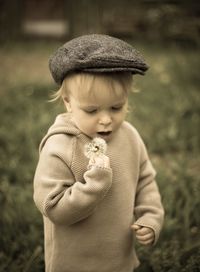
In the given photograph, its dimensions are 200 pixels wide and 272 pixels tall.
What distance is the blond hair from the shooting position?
1.64 m

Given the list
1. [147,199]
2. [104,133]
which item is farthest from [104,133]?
[147,199]

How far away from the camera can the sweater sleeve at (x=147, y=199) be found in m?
1.99

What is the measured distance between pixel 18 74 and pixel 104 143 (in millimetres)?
5328

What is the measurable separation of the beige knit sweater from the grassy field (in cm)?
63

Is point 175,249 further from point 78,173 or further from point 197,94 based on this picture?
point 197,94

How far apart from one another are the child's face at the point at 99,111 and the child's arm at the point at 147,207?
0.35 m

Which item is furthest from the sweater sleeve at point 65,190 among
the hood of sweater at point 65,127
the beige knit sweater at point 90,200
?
the hood of sweater at point 65,127

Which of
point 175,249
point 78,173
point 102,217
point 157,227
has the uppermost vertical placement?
point 78,173

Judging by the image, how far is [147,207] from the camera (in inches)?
79.3

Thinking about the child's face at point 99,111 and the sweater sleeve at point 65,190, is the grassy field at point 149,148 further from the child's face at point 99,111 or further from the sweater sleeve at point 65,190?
the child's face at point 99,111

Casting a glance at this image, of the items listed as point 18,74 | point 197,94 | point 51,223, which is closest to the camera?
point 51,223

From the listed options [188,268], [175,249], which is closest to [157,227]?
[188,268]

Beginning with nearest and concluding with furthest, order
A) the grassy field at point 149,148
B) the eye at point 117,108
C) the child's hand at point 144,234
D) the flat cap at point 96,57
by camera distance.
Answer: the flat cap at point 96,57 → the eye at point 117,108 → the child's hand at point 144,234 → the grassy field at point 149,148

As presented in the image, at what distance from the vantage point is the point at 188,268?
2395 millimetres
